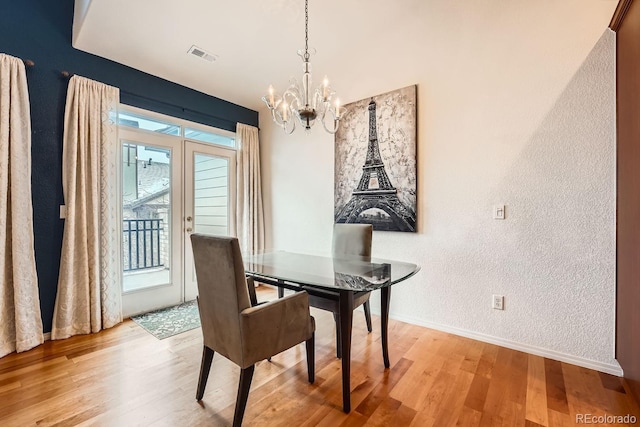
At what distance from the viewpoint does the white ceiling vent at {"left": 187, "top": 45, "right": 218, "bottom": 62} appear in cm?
293

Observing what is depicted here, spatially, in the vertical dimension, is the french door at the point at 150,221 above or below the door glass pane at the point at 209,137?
below

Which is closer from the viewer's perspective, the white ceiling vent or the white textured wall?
the white textured wall

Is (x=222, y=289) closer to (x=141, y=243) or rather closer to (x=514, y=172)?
(x=141, y=243)

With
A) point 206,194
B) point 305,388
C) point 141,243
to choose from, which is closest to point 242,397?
point 305,388

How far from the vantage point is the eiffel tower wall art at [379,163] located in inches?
113

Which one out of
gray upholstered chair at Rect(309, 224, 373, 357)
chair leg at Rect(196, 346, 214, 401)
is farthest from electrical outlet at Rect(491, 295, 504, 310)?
chair leg at Rect(196, 346, 214, 401)

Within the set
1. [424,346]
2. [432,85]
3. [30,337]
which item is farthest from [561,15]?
[30,337]

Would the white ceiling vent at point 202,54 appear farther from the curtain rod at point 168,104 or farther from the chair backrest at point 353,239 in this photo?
the chair backrest at point 353,239

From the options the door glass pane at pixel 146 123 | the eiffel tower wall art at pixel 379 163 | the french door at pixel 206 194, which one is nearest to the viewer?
the eiffel tower wall art at pixel 379 163

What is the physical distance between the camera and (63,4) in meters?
2.56

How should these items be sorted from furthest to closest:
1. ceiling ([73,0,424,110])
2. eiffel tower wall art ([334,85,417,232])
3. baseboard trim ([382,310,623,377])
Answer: eiffel tower wall art ([334,85,417,232])
ceiling ([73,0,424,110])
baseboard trim ([382,310,623,377])

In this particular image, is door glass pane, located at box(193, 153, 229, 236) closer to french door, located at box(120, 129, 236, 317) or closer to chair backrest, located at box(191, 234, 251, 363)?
french door, located at box(120, 129, 236, 317)

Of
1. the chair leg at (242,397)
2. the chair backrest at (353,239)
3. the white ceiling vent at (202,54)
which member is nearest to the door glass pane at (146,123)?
the white ceiling vent at (202,54)

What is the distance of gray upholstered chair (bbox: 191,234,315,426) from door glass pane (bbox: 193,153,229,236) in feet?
7.22
